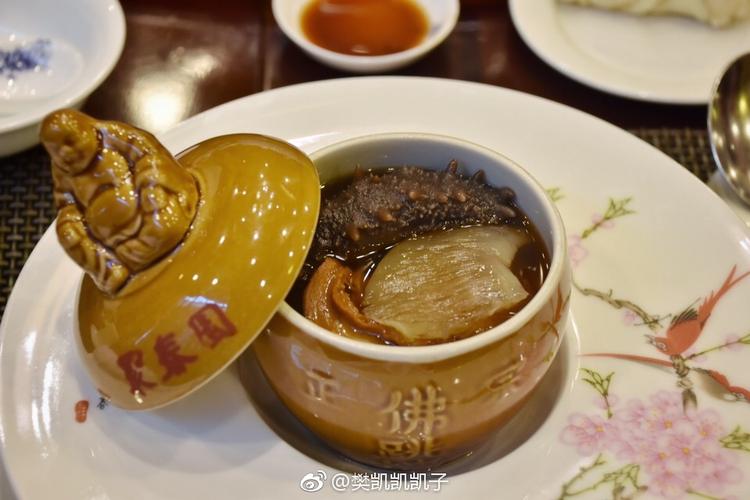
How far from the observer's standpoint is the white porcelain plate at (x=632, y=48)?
1428 mm

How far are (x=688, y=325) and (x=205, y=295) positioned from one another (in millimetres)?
575

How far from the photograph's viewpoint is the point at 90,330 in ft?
2.34

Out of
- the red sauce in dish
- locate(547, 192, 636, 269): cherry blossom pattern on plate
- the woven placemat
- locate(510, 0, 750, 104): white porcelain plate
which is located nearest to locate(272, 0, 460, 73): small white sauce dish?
the red sauce in dish

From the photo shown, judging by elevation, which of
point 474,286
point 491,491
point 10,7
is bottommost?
point 10,7

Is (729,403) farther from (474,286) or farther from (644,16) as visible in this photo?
(644,16)

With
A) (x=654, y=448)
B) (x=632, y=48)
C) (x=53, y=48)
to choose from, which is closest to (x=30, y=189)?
(x=53, y=48)

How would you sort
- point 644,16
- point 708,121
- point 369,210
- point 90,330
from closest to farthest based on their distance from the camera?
point 90,330 < point 369,210 < point 708,121 < point 644,16

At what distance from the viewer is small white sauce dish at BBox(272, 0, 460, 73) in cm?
146

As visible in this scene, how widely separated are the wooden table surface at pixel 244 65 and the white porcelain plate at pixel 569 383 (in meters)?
0.46

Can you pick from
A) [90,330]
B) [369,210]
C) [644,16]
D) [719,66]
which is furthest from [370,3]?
[90,330]

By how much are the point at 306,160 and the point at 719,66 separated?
1.21 m

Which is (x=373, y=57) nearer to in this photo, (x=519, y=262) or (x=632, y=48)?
(x=632, y=48)

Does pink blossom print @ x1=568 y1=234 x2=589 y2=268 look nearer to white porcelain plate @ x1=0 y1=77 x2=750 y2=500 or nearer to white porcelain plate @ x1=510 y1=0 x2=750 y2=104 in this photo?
white porcelain plate @ x1=0 y1=77 x2=750 y2=500

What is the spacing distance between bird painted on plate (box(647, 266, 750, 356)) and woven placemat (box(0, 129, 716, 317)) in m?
0.46
